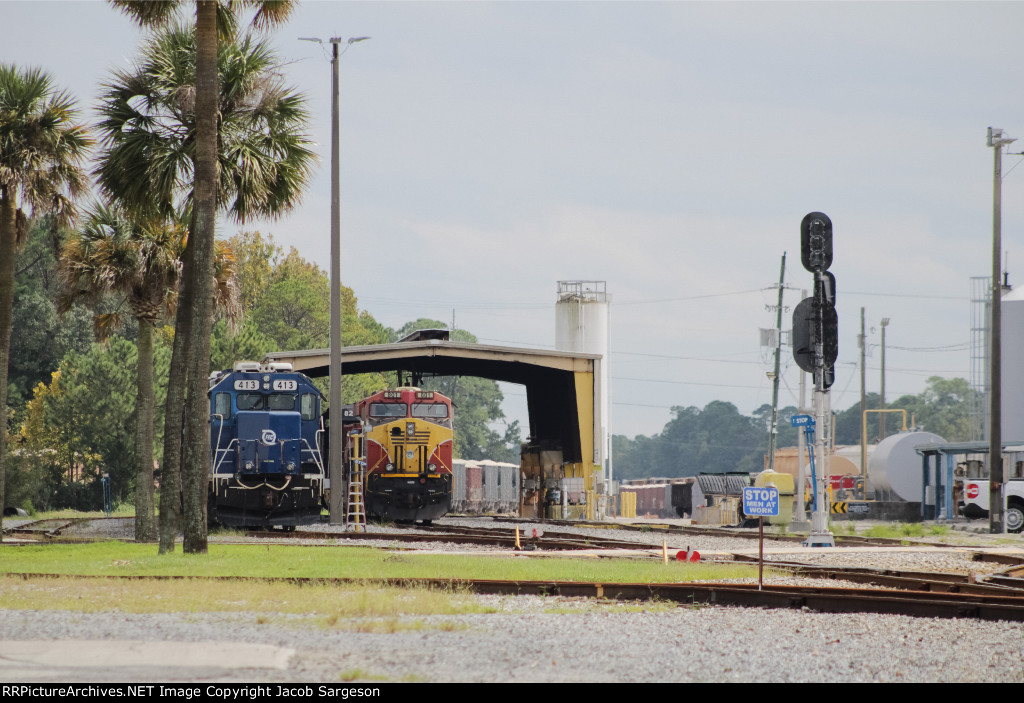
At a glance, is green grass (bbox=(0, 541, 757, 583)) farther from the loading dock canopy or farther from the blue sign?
the loading dock canopy

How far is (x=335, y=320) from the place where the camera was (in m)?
30.5

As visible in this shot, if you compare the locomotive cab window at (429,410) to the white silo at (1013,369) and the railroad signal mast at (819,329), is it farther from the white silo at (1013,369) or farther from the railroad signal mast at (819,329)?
the white silo at (1013,369)

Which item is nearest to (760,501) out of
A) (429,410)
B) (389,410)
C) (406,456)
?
(406,456)

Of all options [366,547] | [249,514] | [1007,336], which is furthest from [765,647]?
[1007,336]

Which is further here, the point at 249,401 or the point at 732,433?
the point at 732,433

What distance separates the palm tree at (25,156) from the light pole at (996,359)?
2563 centimetres

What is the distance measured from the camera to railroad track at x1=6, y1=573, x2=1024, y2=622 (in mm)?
12062

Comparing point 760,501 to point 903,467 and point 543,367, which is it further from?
point 903,467

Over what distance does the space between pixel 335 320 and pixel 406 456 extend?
17.7 feet

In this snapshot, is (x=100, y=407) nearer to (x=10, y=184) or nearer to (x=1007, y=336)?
(x=10, y=184)

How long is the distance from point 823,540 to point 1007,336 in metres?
33.5

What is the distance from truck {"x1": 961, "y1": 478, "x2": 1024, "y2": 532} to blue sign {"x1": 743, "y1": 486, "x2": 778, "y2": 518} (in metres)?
21.4

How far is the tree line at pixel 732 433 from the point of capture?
445 ft

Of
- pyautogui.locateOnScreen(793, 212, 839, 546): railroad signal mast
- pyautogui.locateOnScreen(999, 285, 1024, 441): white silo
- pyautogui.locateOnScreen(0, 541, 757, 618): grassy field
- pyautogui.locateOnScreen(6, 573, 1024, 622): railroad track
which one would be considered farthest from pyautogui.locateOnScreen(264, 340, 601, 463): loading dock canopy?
pyautogui.locateOnScreen(6, 573, 1024, 622): railroad track
